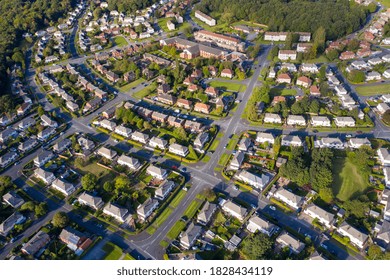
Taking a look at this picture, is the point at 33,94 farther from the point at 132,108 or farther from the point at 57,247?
the point at 57,247

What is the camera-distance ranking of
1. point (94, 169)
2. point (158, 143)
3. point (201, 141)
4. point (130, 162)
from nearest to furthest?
point (130, 162)
point (94, 169)
point (201, 141)
point (158, 143)

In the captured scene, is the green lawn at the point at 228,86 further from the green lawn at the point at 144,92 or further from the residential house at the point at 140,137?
the residential house at the point at 140,137

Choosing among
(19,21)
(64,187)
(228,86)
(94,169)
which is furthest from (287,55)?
(19,21)

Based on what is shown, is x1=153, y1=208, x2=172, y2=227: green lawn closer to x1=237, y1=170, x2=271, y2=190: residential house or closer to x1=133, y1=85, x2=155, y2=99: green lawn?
x1=237, y1=170, x2=271, y2=190: residential house

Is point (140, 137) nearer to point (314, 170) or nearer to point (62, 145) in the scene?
point (62, 145)

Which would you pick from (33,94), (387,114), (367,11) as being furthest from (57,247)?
(367,11)

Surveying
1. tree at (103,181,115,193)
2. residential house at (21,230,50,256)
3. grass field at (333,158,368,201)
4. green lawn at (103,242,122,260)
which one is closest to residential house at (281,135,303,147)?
grass field at (333,158,368,201)

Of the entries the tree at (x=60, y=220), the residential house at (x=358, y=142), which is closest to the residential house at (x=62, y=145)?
the tree at (x=60, y=220)
